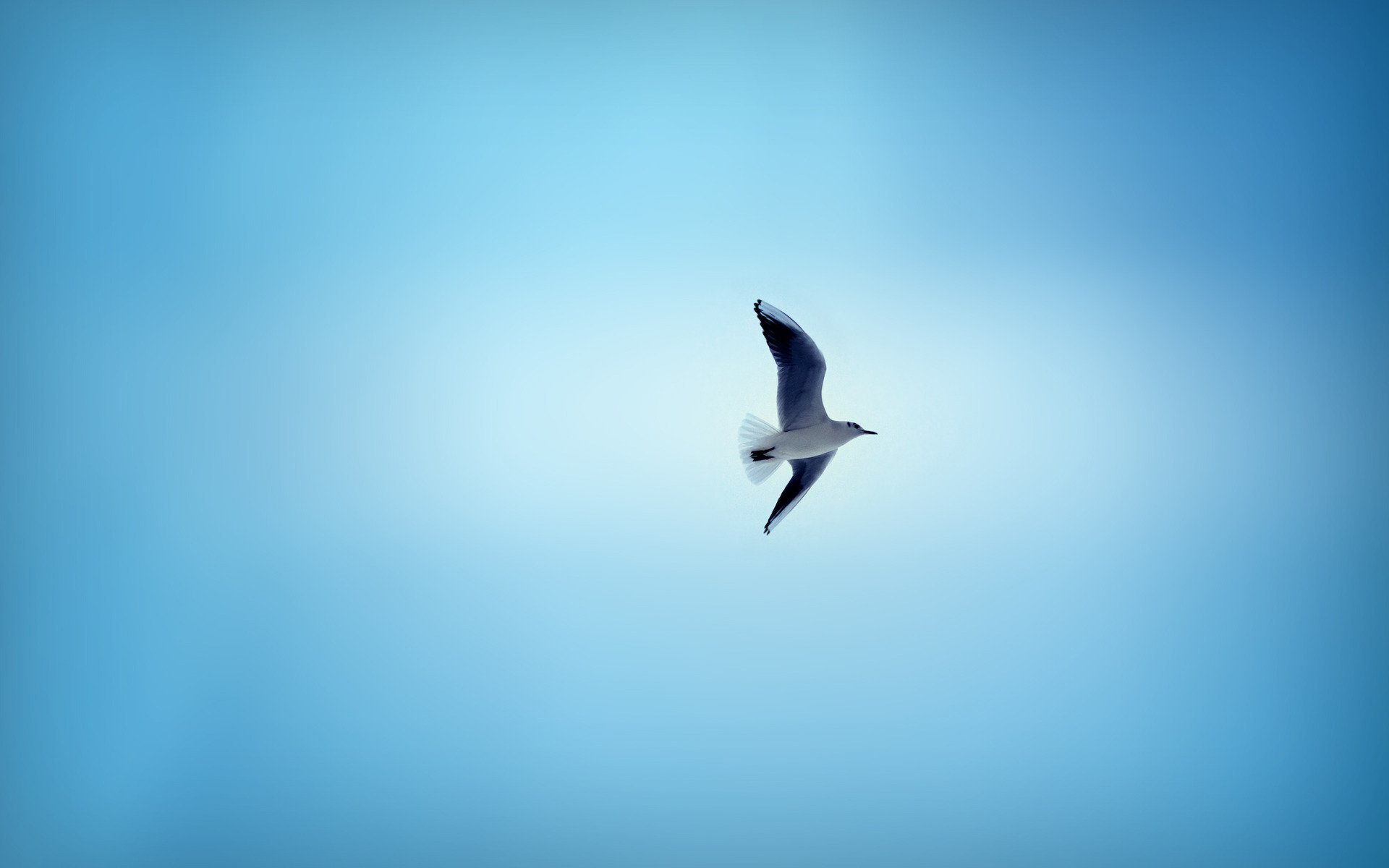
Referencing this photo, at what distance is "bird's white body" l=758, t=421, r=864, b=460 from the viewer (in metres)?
3.10

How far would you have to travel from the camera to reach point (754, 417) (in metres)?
3.12

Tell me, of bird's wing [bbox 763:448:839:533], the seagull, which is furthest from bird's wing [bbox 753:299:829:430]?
bird's wing [bbox 763:448:839:533]

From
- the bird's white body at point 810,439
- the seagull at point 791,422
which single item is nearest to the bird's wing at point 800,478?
the seagull at point 791,422

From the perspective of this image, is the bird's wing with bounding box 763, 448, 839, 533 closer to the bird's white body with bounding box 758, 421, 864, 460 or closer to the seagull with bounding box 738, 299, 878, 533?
the seagull with bounding box 738, 299, 878, 533

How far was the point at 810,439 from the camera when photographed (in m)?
3.12

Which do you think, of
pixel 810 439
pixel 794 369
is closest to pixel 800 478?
pixel 810 439

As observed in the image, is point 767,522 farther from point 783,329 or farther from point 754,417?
point 783,329

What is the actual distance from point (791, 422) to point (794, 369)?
244 millimetres

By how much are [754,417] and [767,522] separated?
1.64 ft

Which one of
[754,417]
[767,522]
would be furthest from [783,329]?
[767,522]

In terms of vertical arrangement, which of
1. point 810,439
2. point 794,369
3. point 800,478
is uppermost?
point 794,369

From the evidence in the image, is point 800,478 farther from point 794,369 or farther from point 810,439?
point 794,369

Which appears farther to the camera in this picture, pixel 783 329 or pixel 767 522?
pixel 767 522

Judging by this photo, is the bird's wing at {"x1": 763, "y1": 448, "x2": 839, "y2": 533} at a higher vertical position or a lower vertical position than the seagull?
lower
